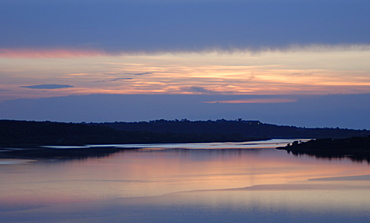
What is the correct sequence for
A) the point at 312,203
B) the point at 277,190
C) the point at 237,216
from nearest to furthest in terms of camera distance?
the point at 237,216
the point at 312,203
the point at 277,190

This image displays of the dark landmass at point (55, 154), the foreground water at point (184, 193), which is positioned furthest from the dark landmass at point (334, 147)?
the dark landmass at point (55, 154)

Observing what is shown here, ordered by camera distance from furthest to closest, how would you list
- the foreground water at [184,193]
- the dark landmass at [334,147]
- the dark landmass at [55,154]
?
the dark landmass at [334,147] < the dark landmass at [55,154] < the foreground water at [184,193]

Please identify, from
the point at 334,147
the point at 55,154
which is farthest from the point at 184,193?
the point at 334,147

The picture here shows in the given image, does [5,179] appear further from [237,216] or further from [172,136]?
[172,136]

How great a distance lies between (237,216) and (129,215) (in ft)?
7.99

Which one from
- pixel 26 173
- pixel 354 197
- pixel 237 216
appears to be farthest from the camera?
pixel 26 173

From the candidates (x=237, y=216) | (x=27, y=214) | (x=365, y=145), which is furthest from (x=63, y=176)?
(x=365, y=145)

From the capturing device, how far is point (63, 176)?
21.4 meters

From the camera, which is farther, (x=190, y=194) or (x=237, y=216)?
(x=190, y=194)

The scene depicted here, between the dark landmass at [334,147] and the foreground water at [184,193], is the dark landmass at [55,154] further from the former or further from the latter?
the dark landmass at [334,147]

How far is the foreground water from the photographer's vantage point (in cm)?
1311

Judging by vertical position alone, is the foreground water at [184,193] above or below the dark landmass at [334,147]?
below

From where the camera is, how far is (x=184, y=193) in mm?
16750

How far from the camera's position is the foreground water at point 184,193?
1311cm
